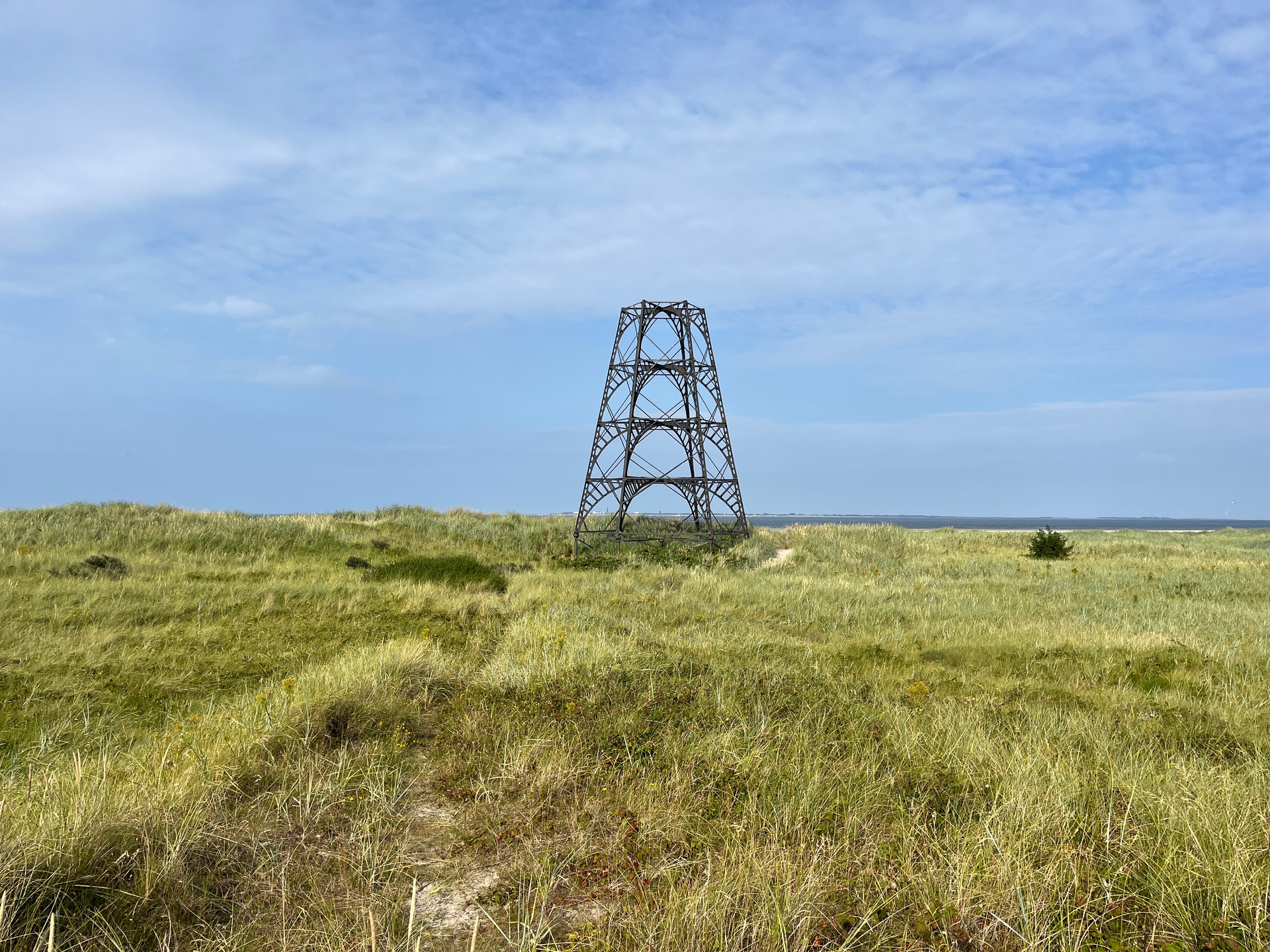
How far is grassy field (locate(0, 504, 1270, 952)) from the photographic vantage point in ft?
11.1

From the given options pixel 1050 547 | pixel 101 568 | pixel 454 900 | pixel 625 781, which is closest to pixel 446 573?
pixel 101 568

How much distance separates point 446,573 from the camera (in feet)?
58.6


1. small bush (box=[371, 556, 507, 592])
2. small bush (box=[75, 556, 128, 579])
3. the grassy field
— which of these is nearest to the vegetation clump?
small bush (box=[75, 556, 128, 579])

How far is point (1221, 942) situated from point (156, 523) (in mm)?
25072

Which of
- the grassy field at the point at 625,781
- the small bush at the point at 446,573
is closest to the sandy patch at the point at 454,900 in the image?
the grassy field at the point at 625,781

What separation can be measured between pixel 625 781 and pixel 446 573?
44.8 ft

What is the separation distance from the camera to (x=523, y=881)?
3879 millimetres

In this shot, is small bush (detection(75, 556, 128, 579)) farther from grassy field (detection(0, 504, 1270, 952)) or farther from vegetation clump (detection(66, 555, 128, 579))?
grassy field (detection(0, 504, 1270, 952))

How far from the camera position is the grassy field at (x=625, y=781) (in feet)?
11.1

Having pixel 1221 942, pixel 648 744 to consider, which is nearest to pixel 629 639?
pixel 648 744

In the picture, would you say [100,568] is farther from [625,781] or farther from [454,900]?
[454,900]

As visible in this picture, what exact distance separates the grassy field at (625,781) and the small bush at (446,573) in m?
4.33

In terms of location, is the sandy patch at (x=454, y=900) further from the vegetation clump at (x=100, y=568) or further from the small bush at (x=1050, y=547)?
the small bush at (x=1050, y=547)

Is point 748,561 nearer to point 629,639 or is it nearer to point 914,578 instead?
point 914,578
